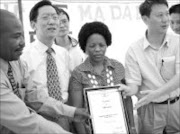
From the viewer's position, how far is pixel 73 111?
1854 mm

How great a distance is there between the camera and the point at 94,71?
7.11ft

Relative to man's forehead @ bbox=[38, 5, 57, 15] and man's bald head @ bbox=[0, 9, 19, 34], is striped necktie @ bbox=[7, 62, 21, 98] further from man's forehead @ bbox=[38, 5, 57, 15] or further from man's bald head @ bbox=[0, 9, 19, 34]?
man's forehead @ bbox=[38, 5, 57, 15]

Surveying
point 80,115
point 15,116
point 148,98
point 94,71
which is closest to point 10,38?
point 15,116

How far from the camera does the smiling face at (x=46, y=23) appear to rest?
2.27 meters

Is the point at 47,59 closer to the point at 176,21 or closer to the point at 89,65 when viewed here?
the point at 89,65

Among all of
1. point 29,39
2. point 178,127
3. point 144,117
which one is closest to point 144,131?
point 144,117

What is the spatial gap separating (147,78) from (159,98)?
0.57ft

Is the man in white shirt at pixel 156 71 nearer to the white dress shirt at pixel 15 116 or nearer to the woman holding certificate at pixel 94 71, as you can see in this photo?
the woman holding certificate at pixel 94 71

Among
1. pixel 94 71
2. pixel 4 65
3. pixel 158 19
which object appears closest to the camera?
pixel 4 65

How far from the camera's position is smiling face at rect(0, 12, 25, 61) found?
155 cm

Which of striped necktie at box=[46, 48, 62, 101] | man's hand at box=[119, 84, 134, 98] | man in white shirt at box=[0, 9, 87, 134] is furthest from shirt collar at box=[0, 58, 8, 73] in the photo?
man's hand at box=[119, 84, 134, 98]

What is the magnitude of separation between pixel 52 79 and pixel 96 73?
1.04 ft

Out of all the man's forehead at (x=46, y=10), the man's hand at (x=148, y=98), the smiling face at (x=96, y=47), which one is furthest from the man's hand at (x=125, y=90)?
the man's forehead at (x=46, y=10)

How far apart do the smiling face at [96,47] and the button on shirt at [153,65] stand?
319 mm
